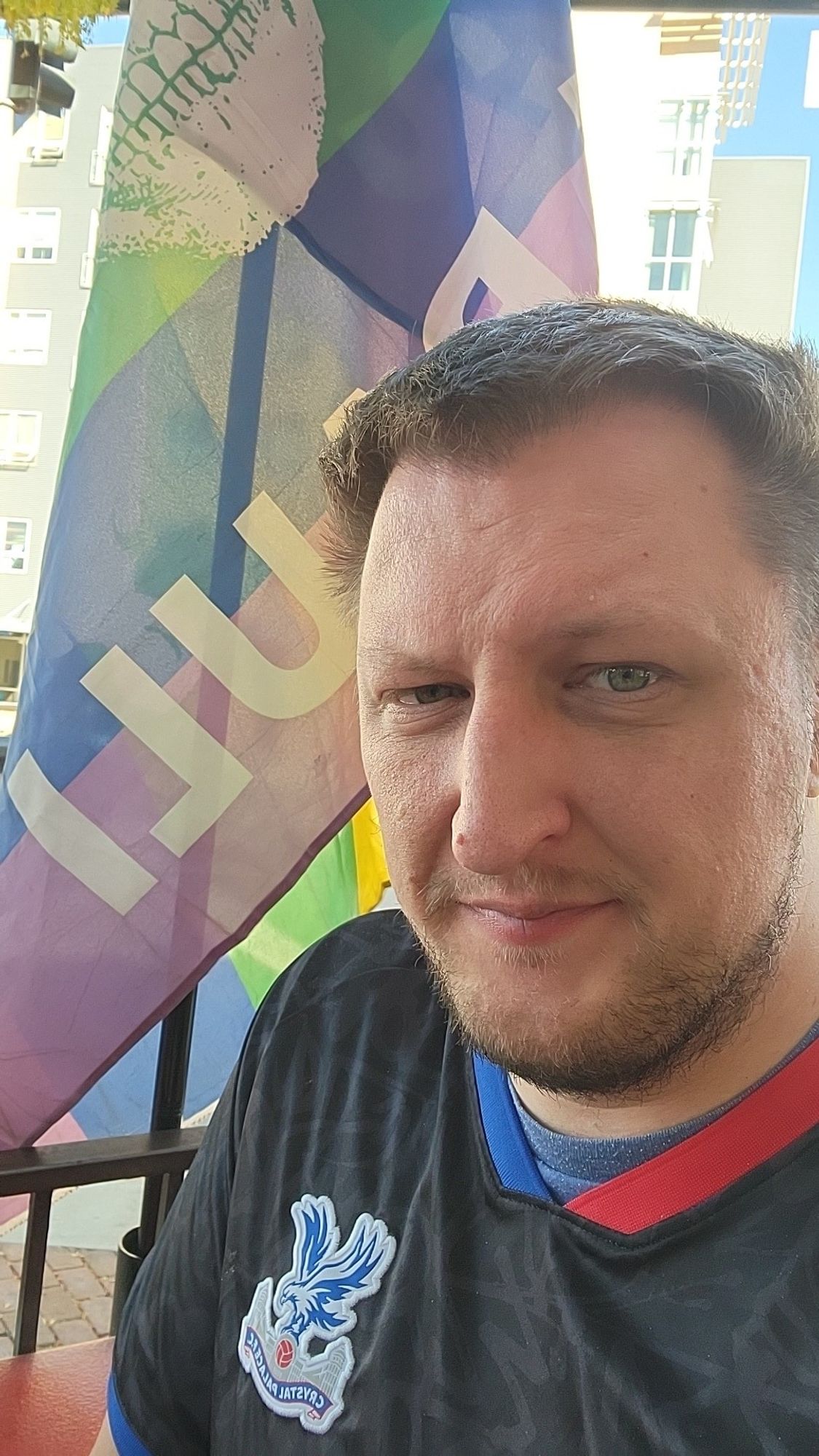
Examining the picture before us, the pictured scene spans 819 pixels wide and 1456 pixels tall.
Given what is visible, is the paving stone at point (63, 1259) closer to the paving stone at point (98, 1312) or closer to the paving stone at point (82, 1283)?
the paving stone at point (82, 1283)

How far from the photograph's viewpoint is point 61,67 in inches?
50.4

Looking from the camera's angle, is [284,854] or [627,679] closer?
[627,679]

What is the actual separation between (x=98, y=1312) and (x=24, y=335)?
2545 millimetres

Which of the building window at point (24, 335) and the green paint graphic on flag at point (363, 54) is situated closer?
the green paint graphic on flag at point (363, 54)

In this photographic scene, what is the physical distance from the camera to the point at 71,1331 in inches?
108

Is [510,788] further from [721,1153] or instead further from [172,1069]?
[172,1069]

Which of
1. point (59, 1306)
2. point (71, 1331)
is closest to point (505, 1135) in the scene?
point (71, 1331)

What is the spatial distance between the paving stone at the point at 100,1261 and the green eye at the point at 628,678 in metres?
3.07

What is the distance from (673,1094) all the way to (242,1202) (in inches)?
15.9

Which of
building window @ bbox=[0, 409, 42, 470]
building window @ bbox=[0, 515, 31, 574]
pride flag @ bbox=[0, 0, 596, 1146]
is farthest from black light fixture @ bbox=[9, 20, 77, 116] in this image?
building window @ bbox=[0, 515, 31, 574]

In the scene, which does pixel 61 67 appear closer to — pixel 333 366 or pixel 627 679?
pixel 333 366

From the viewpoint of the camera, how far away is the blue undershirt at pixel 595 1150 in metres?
0.69

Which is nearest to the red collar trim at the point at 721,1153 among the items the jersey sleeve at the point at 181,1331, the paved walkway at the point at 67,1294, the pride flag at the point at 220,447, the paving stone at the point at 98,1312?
the jersey sleeve at the point at 181,1331

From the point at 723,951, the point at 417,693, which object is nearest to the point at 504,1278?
the point at 723,951
